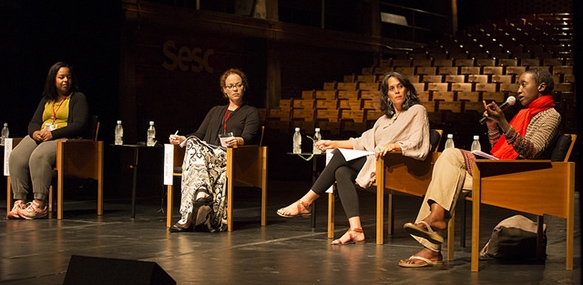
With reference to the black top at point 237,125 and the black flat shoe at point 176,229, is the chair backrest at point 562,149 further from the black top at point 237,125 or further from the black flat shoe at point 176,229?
the black flat shoe at point 176,229

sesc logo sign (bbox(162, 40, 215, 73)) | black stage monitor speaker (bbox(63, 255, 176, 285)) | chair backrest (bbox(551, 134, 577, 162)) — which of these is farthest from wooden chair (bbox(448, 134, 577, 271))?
sesc logo sign (bbox(162, 40, 215, 73))

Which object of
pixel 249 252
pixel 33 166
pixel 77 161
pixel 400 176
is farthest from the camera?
pixel 77 161

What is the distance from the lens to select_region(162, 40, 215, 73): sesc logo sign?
461 inches

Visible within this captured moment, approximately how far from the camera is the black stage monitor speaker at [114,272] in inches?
88.7

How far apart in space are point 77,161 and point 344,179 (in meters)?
2.14

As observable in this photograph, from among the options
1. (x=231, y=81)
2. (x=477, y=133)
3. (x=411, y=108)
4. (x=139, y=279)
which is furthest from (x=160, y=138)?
(x=139, y=279)

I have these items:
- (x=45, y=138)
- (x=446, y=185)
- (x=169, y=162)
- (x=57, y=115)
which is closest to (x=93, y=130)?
(x=57, y=115)

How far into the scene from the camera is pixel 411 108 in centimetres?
436

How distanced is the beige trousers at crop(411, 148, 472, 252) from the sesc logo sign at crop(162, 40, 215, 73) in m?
8.43

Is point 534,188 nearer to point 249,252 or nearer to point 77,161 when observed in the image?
point 249,252

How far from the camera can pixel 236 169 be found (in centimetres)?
511

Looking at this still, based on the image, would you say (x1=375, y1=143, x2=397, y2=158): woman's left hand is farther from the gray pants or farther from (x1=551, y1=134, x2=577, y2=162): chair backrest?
the gray pants

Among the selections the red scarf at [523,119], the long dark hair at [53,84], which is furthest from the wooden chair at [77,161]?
the red scarf at [523,119]

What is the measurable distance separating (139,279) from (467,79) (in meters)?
10.3
